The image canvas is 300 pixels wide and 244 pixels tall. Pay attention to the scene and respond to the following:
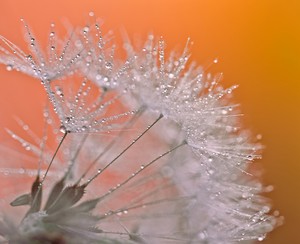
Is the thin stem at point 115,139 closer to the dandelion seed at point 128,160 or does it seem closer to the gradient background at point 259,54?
the dandelion seed at point 128,160

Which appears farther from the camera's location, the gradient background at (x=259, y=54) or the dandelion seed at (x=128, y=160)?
the gradient background at (x=259, y=54)

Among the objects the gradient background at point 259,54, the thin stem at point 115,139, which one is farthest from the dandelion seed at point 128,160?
the gradient background at point 259,54

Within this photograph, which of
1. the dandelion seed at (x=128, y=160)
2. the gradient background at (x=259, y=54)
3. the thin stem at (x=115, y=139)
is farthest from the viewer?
the gradient background at (x=259, y=54)

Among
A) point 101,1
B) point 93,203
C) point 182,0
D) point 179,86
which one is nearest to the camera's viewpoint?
point 93,203

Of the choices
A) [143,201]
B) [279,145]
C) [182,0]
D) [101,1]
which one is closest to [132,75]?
[143,201]

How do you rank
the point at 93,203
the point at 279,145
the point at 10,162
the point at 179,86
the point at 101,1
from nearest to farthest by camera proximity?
the point at 93,203 → the point at 179,86 → the point at 10,162 → the point at 101,1 → the point at 279,145

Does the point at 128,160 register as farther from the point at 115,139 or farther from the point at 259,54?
the point at 259,54

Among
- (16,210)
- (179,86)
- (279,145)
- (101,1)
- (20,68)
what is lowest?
(16,210)

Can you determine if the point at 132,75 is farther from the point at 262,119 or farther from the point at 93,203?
the point at 262,119
